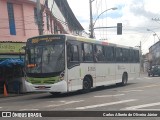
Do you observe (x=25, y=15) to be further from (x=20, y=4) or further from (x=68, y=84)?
(x=68, y=84)

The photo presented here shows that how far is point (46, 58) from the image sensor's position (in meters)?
17.9

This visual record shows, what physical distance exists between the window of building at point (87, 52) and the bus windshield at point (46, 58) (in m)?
2.26

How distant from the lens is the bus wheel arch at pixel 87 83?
65.5 feet

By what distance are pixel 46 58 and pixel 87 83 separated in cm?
345

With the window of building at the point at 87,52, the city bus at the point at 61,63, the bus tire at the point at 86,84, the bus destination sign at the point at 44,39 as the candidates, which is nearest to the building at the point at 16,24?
the window of building at the point at 87,52

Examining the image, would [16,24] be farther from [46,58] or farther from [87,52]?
[46,58]

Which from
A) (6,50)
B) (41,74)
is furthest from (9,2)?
(41,74)

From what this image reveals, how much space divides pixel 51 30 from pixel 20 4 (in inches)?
371

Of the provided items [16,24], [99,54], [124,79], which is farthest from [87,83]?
[16,24]

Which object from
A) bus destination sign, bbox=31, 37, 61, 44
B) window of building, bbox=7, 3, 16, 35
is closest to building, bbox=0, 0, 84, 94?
window of building, bbox=7, 3, 16, 35

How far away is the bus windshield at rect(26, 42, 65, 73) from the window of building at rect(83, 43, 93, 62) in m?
2.26

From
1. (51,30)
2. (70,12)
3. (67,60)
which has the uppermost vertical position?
(70,12)

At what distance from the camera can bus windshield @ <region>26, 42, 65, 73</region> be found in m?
17.8

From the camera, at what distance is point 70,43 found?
722 inches
